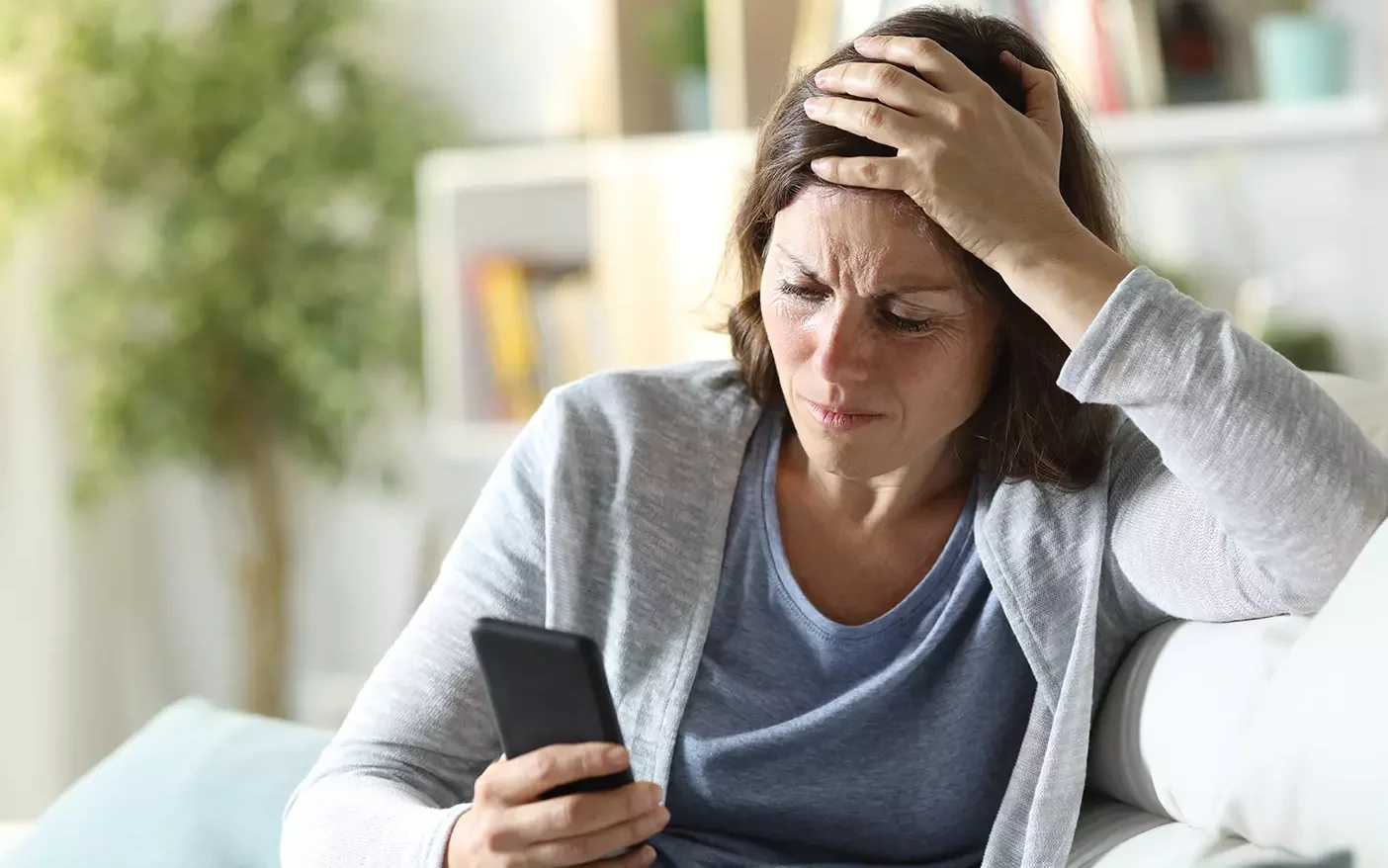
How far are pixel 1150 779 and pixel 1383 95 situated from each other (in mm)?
1495

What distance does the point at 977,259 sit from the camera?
1077 mm

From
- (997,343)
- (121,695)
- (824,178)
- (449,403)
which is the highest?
(824,178)

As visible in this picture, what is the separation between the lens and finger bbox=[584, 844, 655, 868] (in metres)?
0.95

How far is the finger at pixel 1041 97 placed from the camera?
106cm

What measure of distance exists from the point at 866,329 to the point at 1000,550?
20 cm

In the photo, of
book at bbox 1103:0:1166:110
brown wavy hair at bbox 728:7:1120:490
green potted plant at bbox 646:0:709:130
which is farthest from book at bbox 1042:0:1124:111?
brown wavy hair at bbox 728:7:1120:490

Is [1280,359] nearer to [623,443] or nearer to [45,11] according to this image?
[623,443]

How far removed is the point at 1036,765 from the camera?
1104 mm

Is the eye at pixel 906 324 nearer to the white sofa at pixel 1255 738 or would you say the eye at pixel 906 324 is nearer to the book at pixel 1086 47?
the white sofa at pixel 1255 738

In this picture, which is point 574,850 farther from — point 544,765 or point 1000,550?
point 1000,550

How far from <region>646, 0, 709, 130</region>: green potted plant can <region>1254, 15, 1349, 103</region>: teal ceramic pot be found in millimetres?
961

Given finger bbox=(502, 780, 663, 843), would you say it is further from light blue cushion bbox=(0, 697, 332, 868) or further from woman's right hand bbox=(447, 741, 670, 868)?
light blue cushion bbox=(0, 697, 332, 868)

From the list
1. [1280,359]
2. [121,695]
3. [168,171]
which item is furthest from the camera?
[121,695]

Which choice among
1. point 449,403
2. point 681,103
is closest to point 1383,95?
point 681,103
